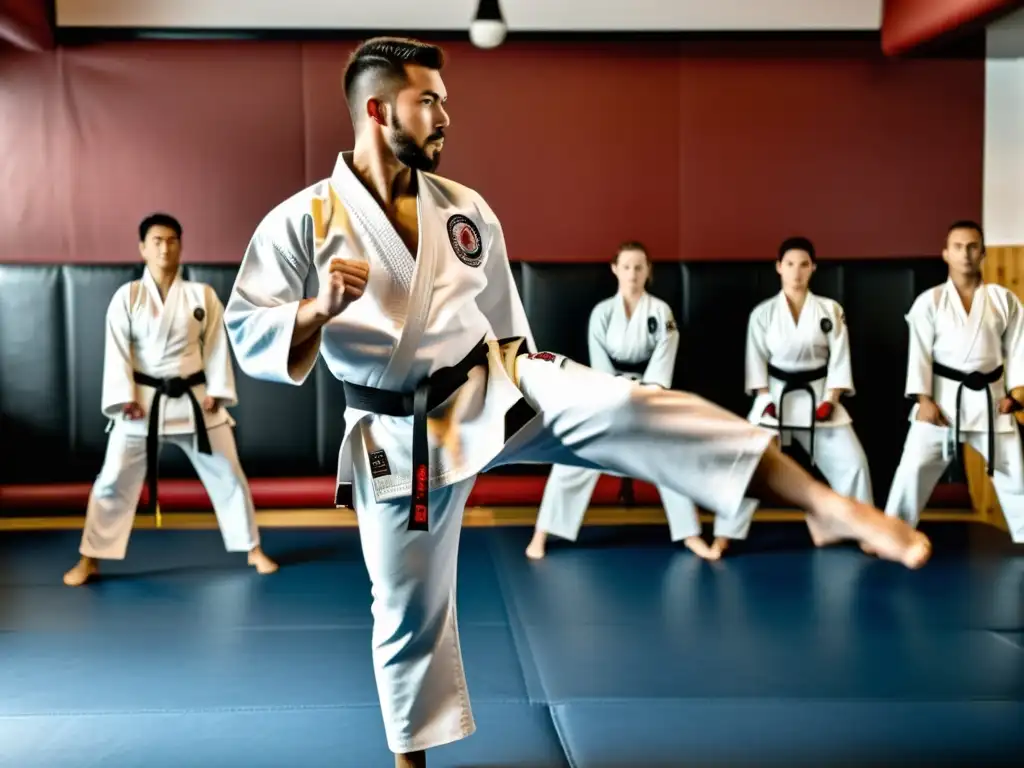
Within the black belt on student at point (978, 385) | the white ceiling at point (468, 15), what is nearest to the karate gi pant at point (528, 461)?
the black belt on student at point (978, 385)

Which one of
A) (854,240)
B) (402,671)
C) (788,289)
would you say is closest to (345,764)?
(402,671)

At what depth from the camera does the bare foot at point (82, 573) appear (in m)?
4.30

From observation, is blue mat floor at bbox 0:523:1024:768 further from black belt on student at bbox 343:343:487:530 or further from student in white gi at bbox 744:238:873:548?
black belt on student at bbox 343:343:487:530

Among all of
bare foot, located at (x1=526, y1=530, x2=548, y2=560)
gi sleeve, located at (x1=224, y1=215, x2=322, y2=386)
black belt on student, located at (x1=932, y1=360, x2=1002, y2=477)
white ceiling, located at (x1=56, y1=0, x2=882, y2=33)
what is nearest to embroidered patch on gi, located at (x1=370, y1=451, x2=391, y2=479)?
gi sleeve, located at (x1=224, y1=215, x2=322, y2=386)

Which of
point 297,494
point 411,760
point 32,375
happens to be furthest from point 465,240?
point 32,375

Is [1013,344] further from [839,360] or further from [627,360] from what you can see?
[627,360]

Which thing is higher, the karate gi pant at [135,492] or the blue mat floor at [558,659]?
the karate gi pant at [135,492]

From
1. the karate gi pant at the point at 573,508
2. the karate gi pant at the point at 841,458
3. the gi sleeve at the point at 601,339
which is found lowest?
the karate gi pant at the point at 573,508

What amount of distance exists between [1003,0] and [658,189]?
197 cm

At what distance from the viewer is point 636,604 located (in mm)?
3971

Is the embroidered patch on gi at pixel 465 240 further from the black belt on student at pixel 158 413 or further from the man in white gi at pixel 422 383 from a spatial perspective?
the black belt on student at pixel 158 413

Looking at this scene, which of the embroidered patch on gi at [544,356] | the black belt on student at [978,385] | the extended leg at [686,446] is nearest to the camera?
the extended leg at [686,446]

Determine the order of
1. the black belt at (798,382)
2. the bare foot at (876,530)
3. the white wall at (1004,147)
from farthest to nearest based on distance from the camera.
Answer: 1. the white wall at (1004,147)
2. the black belt at (798,382)
3. the bare foot at (876,530)

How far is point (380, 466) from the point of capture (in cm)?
231
